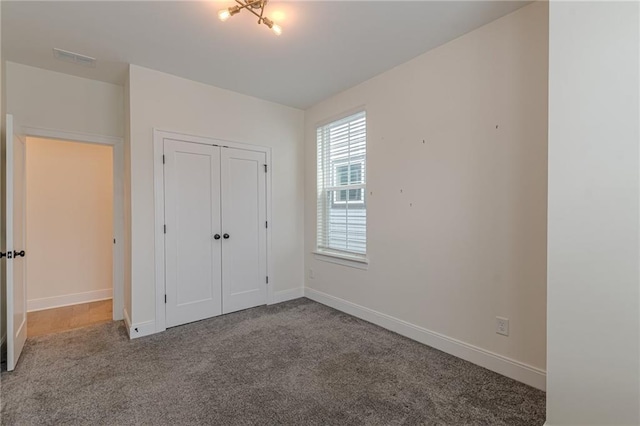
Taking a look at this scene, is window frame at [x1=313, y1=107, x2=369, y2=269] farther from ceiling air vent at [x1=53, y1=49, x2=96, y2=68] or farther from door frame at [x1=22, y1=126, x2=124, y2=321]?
ceiling air vent at [x1=53, y1=49, x2=96, y2=68]

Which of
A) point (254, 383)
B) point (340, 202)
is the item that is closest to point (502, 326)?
point (254, 383)

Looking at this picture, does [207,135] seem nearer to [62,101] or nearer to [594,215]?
[62,101]

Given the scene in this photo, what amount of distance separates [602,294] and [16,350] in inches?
161

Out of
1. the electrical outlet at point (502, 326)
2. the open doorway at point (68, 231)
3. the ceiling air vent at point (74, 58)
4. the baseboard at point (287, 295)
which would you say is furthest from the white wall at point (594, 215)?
the open doorway at point (68, 231)

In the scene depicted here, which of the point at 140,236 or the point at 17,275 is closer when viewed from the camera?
the point at 17,275

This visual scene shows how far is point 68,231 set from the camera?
4.08m

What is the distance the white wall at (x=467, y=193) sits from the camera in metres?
2.09

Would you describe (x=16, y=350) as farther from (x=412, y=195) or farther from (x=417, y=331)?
(x=412, y=195)

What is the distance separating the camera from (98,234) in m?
4.29

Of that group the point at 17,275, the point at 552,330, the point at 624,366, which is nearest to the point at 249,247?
the point at 17,275

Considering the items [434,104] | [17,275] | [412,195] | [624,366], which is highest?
[434,104]

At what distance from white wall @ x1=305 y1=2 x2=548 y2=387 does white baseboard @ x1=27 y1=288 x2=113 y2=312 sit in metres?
3.81

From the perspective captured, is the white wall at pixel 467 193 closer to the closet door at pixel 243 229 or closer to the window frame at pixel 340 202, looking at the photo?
the window frame at pixel 340 202

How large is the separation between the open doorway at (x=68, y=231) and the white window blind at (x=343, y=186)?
2.84 metres
